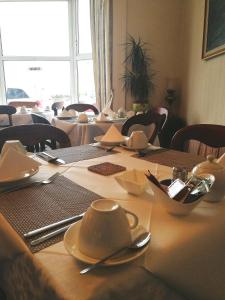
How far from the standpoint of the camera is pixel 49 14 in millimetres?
4340

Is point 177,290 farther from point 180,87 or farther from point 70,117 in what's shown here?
point 180,87

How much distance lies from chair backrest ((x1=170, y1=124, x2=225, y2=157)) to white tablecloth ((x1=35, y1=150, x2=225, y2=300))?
27.8 inches

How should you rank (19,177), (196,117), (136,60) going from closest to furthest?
(19,177) < (196,117) < (136,60)

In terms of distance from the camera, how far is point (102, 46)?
378 centimetres

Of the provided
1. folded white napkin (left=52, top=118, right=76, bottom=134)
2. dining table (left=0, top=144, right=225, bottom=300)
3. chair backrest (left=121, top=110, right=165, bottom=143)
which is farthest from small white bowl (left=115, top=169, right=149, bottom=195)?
folded white napkin (left=52, top=118, right=76, bottom=134)

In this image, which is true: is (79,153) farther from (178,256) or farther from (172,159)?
(178,256)

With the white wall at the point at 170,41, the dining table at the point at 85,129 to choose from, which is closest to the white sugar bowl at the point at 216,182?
the dining table at the point at 85,129

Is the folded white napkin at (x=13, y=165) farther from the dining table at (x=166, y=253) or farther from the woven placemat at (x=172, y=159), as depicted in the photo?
→ the woven placemat at (x=172, y=159)

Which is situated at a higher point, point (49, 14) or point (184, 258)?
point (49, 14)

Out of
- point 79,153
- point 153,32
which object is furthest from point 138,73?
point 79,153

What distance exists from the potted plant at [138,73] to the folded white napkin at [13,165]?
294 centimetres

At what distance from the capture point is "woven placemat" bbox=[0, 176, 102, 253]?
1.91ft

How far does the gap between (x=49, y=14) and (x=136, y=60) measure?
5.96ft

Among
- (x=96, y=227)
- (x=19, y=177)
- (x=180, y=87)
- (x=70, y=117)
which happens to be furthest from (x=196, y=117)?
(x=96, y=227)
